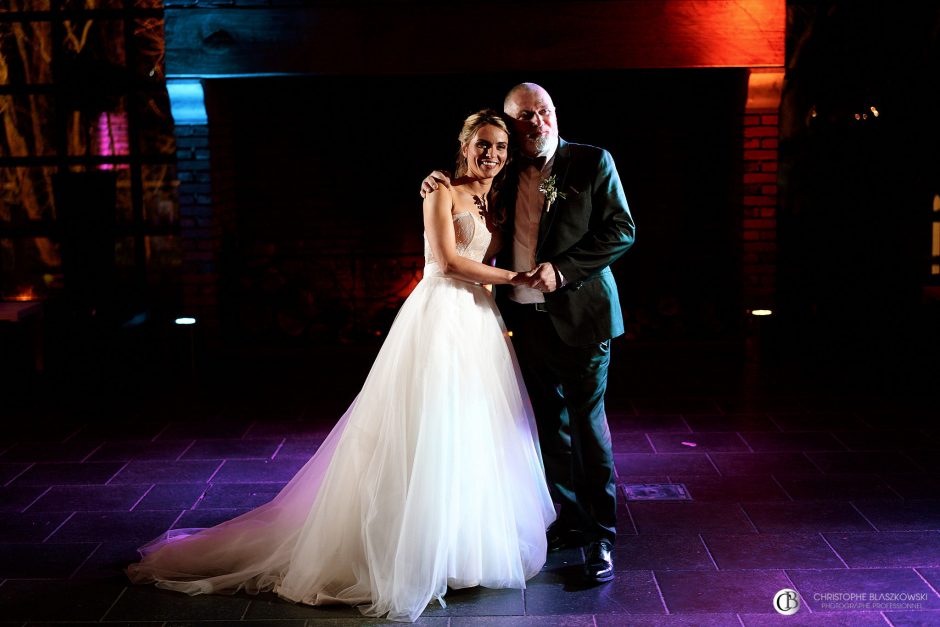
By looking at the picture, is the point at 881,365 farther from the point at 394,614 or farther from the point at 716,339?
the point at 394,614

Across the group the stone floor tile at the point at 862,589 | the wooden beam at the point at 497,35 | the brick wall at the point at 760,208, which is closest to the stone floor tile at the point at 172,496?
the stone floor tile at the point at 862,589

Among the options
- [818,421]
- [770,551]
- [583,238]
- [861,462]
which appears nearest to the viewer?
[583,238]

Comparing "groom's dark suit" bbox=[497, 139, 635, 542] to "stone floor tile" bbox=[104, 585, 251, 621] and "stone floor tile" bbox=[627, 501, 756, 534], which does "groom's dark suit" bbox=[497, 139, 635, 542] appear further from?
"stone floor tile" bbox=[104, 585, 251, 621]

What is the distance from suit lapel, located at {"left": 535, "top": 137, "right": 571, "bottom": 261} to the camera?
3.52 metres

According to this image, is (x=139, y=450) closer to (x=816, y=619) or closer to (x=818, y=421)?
(x=816, y=619)

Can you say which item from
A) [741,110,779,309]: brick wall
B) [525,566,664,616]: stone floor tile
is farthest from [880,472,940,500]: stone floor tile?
[741,110,779,309]: brick wall

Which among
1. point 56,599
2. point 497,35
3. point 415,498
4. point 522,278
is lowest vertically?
point 56,599

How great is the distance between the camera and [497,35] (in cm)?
692

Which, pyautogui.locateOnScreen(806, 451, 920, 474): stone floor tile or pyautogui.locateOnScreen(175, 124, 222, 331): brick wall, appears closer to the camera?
pyautogui.locateOnScreen(806, 451, 920, 474): stone floor tile

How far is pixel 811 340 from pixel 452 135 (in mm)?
3468

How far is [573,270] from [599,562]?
1084mm

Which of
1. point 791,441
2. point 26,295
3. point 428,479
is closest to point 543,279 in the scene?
point 428,479

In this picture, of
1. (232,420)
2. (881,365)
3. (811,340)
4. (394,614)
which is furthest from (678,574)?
(811,340)

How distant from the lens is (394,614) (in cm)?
317
